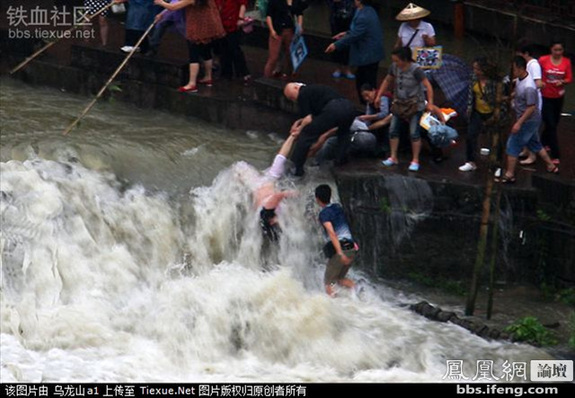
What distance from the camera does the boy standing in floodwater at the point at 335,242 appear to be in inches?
581

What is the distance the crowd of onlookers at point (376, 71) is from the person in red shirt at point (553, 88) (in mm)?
11

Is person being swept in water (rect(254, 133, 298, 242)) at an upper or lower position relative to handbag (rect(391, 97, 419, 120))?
lower

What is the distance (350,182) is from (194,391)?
12.1 feet

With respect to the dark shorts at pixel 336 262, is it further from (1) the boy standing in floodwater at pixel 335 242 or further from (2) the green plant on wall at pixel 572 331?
(2) the green plant on wall at pixel 572 331

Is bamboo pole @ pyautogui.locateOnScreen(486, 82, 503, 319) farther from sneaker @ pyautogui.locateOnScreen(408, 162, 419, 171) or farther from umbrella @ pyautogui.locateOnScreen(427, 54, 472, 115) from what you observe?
umbrella @ pyautogui.locateOnScreen(427, 54, 472, 115)

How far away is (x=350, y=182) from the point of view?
1547 centimetres

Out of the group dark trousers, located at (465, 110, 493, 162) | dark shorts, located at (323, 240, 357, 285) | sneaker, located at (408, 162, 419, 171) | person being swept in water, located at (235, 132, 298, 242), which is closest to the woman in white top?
dark trousers, located at (465, 110, 493, 162)

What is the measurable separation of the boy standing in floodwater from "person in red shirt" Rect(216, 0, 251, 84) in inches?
145

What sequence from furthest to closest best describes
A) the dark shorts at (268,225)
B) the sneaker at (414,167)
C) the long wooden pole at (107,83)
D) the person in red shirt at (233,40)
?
the person in red shirt at (233,40), the long wooden pole at (107,83), the sneaker at (414,167), the dark shorts at (268,225)

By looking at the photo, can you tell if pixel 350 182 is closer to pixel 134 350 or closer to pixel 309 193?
pixel 309 193

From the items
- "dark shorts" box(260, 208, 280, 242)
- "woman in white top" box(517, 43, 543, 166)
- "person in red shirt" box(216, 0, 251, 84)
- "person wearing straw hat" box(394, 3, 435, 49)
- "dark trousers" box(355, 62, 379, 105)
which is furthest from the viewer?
"person in red shirt" box(216, 0, 251, 84)

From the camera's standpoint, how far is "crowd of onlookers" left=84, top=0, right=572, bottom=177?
50.1 feet

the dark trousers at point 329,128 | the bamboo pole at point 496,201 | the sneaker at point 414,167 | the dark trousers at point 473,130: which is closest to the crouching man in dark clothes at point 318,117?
the dark trousers at point 329,128

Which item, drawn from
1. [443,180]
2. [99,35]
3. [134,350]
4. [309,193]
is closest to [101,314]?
[134,350]
